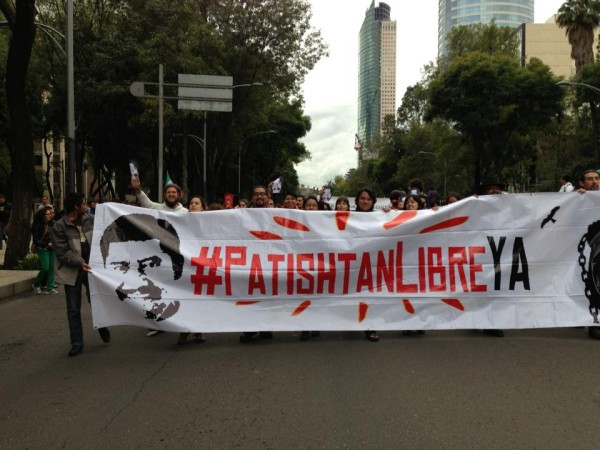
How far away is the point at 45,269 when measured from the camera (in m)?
9.85

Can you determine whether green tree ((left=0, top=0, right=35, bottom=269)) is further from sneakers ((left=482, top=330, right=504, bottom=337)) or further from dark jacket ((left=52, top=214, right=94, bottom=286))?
sneakers ((left=482, top=330, right=504, bottom=337))

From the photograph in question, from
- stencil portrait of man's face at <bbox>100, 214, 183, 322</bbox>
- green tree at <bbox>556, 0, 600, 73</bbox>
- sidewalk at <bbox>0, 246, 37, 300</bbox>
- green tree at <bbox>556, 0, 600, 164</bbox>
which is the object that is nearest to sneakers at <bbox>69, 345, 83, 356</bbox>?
stencil portrait of man's face at <bbox>100, 214, 183, 322</bbox>

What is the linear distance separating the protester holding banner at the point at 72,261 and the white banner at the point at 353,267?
0.16 meters

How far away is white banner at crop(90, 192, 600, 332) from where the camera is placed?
19.7ft

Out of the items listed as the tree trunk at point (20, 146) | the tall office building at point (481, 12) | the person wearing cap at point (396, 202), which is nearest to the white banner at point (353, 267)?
the person wearing cap at point (396, 202)

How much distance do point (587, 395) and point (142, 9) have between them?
77.1 ft

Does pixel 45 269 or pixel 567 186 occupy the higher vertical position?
pixel 567 186

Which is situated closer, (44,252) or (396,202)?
(396,202)

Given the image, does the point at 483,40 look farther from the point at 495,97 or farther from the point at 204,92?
the point at 204,92

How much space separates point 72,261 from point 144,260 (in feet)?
2.39

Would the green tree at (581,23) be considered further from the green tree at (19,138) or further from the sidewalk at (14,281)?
the sidewalk at (14,281)

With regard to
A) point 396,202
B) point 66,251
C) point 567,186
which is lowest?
point 66,251

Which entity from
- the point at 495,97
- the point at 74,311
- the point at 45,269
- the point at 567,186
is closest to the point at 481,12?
the point at 495,97

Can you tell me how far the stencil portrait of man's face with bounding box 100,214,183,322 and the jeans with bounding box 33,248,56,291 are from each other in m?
4.23
